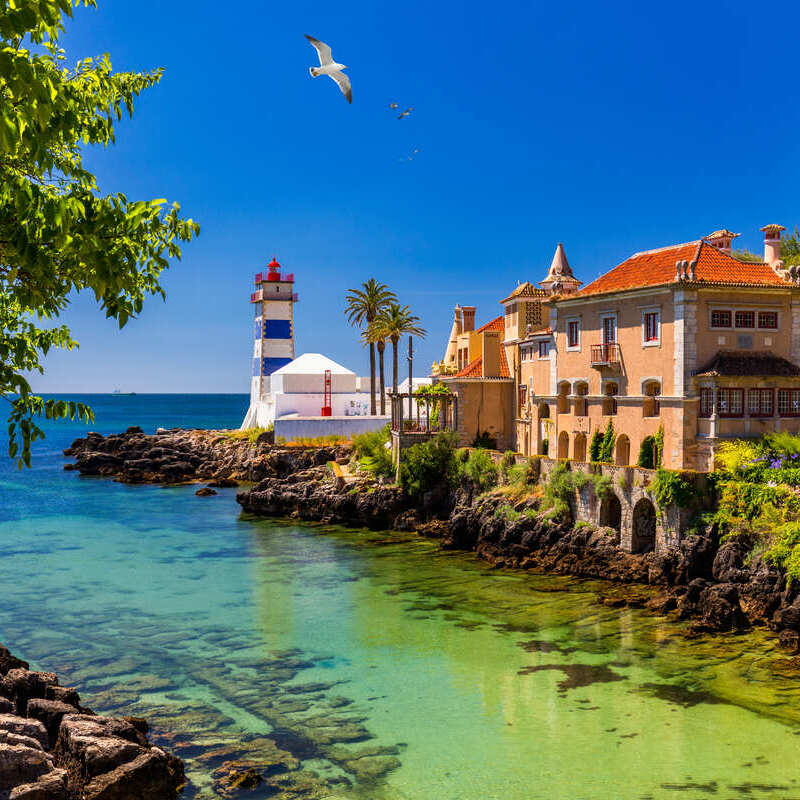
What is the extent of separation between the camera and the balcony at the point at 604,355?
36.3 m

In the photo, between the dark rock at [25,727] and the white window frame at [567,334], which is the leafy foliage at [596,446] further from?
the dark rock at [25,727]

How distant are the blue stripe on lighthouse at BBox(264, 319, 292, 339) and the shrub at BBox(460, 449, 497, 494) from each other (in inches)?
1560

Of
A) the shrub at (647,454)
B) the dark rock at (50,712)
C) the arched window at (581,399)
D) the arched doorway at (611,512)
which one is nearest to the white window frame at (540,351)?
the arched window at (581,399)

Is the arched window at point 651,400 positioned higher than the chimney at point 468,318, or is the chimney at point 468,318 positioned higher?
the chimney at point 468,318

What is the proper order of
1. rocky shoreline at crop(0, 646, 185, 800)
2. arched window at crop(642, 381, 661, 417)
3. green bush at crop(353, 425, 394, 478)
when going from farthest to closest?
green bush at crop(353, 425, 394, 478) < arched window at crop(642, 381, 661, 417) < rocky shoreline at crop(0, 646, 185, 800)

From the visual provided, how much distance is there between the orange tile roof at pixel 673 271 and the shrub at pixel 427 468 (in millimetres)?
11774

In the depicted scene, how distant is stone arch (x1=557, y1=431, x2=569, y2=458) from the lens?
133 ft

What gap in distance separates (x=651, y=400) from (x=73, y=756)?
87.2ft

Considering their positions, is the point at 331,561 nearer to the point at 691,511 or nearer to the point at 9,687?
the point at 691,511

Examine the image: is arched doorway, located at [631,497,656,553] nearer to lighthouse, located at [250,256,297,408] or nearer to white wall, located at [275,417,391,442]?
white wall, located at [275,417,391,442]

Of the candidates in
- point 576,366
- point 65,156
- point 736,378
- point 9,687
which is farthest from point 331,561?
point 65,156

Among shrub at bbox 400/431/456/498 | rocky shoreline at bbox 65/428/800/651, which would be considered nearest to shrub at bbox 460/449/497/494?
rocky shoreline at bbox 65/428/800/651

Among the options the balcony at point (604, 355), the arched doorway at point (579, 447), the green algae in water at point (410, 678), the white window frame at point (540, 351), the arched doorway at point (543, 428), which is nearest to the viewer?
the green algae in water at point (410, 678)

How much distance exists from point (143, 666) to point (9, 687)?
591 cm
